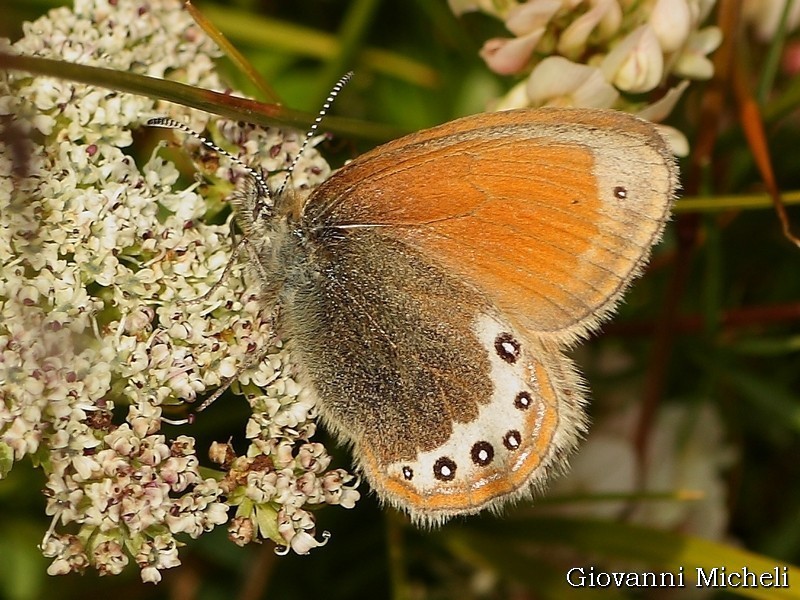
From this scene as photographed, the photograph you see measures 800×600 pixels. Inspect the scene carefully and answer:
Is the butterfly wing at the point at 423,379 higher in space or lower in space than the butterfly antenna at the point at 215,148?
lower

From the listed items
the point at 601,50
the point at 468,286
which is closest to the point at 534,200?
the point at 468,286

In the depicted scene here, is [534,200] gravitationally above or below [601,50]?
below

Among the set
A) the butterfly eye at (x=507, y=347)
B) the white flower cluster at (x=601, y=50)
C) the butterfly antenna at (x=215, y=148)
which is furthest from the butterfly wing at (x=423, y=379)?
the white flower cluster at (x=601, y=50)

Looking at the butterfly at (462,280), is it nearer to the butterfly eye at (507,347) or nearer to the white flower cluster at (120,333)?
the butterfly eye at (507,347)

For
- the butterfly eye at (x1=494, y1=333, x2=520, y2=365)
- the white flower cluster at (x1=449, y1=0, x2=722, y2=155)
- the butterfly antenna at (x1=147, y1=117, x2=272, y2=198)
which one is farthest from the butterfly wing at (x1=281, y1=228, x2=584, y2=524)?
the white flower cluster at (x1=449, y1=0, x2=722, y2=155)

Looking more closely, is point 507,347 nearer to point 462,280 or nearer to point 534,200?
point 462,280

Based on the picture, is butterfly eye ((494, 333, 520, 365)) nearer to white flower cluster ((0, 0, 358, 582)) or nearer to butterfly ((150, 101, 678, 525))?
butterfly ((150, 101, 678, 525))
